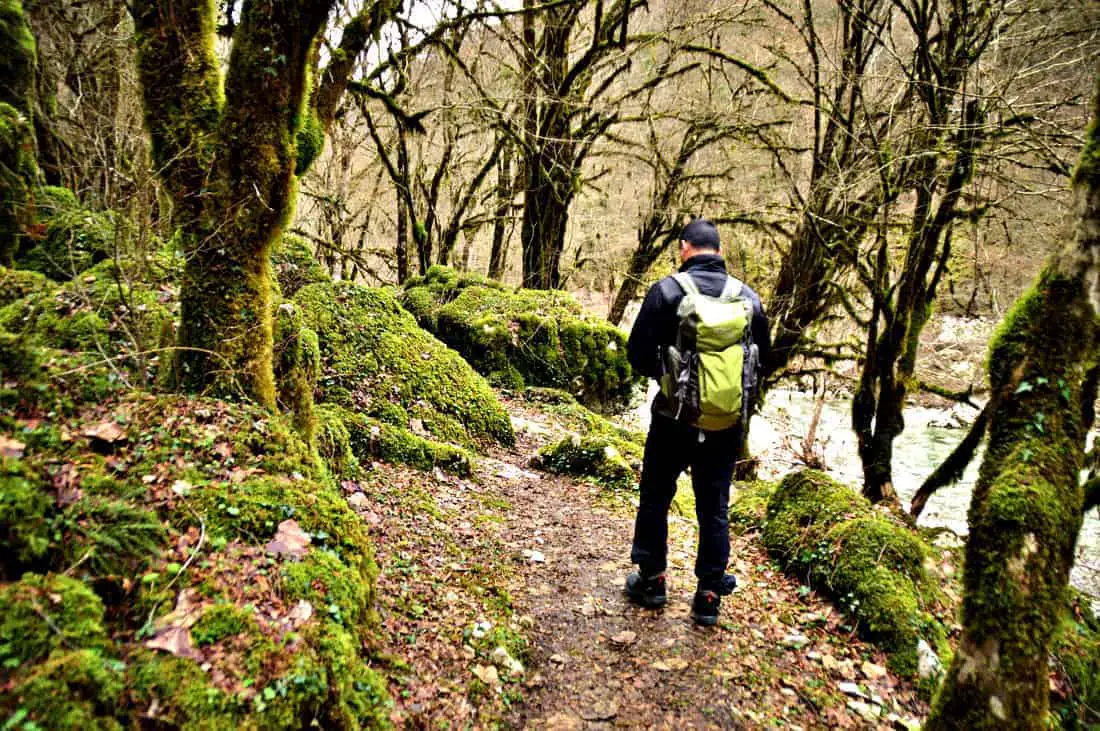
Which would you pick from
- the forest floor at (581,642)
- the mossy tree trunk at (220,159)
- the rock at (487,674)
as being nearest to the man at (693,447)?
the forest floor at (581,642)

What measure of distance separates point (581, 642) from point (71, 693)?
104 inches

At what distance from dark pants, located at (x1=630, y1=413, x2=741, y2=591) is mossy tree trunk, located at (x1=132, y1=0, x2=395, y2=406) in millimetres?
2587

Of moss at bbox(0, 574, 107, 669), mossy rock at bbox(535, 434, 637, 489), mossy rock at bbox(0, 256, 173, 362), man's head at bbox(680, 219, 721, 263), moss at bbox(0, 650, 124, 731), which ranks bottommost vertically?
mossy rock at bbox(535, 434, 637, 489)

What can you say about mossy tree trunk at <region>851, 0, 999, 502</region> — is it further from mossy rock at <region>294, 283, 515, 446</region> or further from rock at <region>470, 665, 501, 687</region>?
rock at <region>470, 665, 501, 687</region>

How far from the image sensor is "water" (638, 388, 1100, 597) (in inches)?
314

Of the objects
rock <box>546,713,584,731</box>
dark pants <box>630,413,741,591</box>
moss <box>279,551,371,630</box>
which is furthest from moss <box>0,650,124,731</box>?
dark pants <box>630,413,741,591</box>

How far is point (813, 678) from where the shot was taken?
10.6 ft

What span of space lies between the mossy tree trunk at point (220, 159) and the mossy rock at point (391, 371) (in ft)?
7.78

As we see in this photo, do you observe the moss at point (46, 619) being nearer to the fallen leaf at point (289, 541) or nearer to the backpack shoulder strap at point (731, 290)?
the fallen leaf at point (289, 541)

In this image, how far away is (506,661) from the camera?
3129mm

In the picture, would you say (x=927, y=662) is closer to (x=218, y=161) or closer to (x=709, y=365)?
(x=709, y=365)

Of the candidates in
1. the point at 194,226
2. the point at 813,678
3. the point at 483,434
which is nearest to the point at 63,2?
the point at 194,226

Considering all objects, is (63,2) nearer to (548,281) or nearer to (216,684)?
(548,281)

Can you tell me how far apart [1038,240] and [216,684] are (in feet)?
26.2
